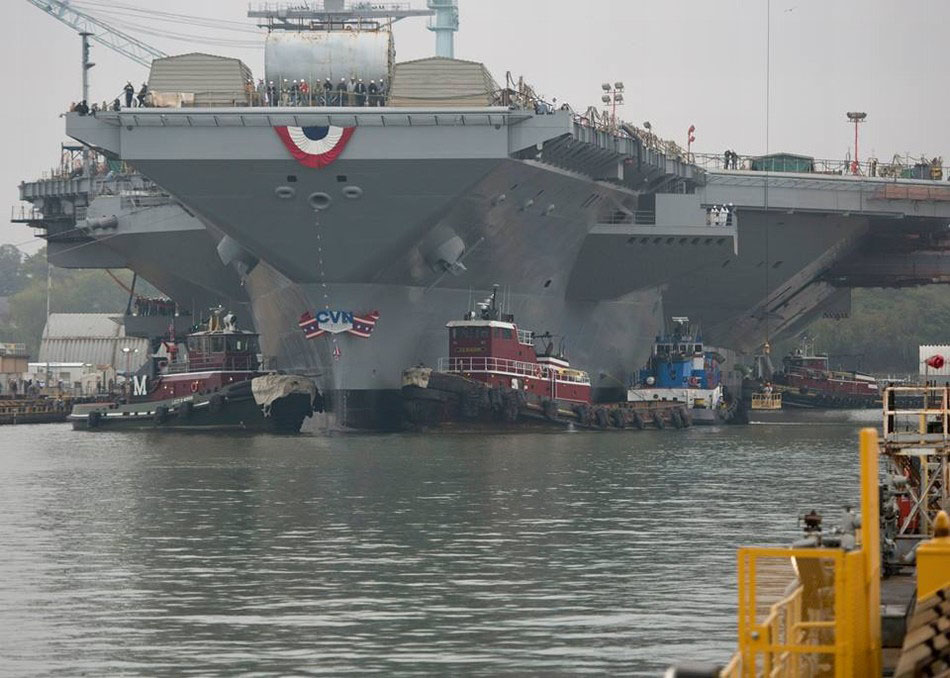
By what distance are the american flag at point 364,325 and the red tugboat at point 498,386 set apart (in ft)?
5.78

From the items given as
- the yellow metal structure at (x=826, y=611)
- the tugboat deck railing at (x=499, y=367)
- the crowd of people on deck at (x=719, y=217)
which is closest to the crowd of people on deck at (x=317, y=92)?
the tugboat deck railing at (x=499, y=367)

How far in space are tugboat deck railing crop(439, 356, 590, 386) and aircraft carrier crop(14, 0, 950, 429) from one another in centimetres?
154

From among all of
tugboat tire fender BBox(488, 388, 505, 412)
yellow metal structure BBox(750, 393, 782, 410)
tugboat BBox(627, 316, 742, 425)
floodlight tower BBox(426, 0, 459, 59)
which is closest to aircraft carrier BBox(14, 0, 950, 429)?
tugboat BBox(627, 316, 742, 425)

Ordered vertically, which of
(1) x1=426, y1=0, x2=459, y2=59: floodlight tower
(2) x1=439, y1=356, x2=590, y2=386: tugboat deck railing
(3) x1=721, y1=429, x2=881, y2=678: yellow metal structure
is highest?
(1) x1=426, y1=0, x2=459, y2=59: floodlight tower

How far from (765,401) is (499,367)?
88.1ft

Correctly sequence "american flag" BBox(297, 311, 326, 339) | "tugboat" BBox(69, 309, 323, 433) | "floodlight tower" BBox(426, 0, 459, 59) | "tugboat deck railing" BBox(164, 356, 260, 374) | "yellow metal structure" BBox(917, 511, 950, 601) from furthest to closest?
"floodlight tower" BBox(426, 0, 459, 59), "tugboat deck railing" BBox(164, 356, 260, 374), "tugboat" BBox(69, 309, 323, 433), "american flag" BBox(297, 311, 326, 339), "yellow metal structure" BBox(917, 511, 950, 601)

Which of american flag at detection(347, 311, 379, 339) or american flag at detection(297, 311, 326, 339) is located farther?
american flag at detection(297, 311, 326, 339)

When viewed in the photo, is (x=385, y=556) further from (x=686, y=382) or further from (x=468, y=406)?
(x=686, y=382)

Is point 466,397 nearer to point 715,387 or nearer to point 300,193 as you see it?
point 300,193

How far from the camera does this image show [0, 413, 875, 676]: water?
19.2m

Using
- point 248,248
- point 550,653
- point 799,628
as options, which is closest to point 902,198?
point 248,248

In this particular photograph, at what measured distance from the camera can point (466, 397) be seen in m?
59.2

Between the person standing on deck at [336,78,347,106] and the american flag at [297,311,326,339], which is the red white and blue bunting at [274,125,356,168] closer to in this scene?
the person standing on deck at [336,78,347,106]

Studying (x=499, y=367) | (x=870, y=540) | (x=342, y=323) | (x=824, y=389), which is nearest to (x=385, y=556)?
(x=870, y=540)
